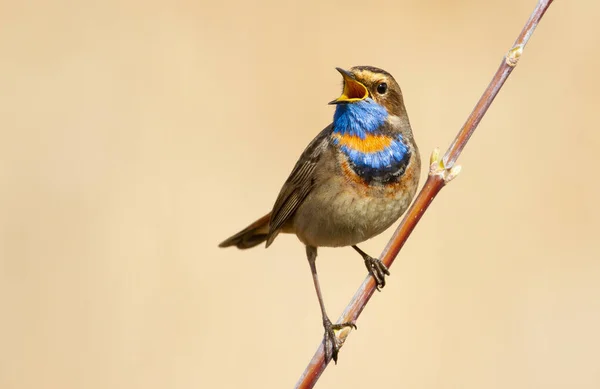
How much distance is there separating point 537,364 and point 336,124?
3606 mm

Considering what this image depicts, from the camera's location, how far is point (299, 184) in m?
5.34

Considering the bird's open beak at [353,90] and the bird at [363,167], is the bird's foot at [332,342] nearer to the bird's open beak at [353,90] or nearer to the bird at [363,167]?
the bird at [363,167]

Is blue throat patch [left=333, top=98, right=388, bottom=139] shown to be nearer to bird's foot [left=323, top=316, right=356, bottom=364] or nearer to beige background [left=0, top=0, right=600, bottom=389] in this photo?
bird's foot [left=323, top=316, right=356, bottom=364]

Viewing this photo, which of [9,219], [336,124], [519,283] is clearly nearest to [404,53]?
[519,283]

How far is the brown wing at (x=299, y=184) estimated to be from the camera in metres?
5.23

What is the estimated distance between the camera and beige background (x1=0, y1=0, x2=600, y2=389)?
780 centimetres

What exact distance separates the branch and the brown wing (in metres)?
1.31

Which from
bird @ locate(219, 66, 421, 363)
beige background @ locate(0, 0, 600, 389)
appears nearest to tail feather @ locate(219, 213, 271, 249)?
bird @ locate(219, 66, 421, 363)

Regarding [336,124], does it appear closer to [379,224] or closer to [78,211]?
[379,224]

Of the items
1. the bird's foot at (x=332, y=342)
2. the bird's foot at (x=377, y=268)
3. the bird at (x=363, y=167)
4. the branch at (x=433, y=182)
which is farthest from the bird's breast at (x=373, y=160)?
the branch at (x=433, y=182)

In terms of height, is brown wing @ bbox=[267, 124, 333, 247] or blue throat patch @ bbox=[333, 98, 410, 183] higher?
blue throat patch @ bbox=[333, 98, 410, 183]

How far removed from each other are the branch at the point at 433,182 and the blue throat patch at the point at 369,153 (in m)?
1.01

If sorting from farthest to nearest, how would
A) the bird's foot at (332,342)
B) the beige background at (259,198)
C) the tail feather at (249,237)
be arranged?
the beige background at (259,198) < the tail feather at (249,237) < the bird's foot at (332,342)

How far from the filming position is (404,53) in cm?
957
